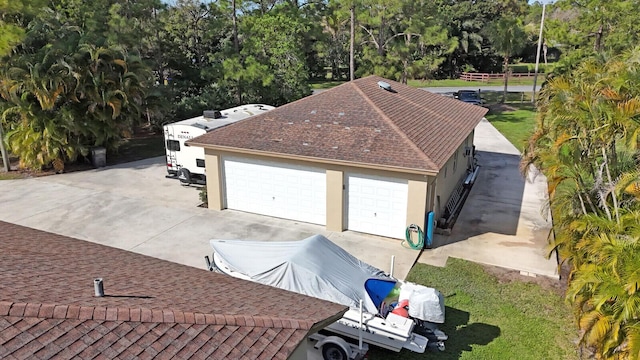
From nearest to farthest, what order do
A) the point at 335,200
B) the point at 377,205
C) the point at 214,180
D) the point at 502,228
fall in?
the point at 377,205 < the point at 335,200 < the point at 502,228 < the point at 214,180

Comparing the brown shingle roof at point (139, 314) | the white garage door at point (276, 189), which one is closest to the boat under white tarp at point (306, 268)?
the brown shingle roof at point (139, 314)

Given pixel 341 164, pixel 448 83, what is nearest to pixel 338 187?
pixel 341 164

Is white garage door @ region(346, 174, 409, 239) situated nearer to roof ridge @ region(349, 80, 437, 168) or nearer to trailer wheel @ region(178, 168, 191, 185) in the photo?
roof ridge @ region(349, 80, 437, 168)

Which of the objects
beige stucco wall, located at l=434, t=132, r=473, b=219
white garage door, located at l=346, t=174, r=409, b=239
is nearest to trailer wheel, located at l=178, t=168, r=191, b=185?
white garage door, located at l=346, t=174, r=409, b=239

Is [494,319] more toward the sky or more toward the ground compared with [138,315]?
more toward the ground

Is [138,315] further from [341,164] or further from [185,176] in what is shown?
[185,176]

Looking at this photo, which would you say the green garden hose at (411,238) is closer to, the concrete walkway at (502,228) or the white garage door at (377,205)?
the concrete walkway at (502,228)
